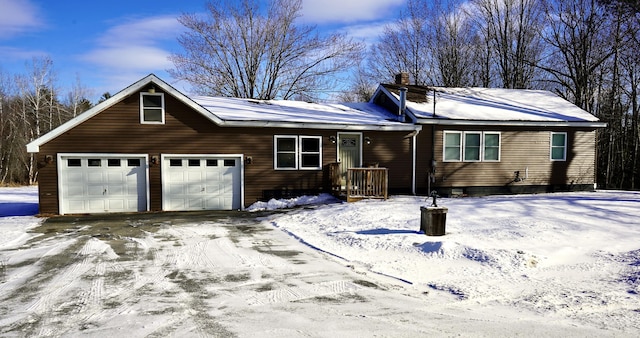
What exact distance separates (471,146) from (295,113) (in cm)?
722

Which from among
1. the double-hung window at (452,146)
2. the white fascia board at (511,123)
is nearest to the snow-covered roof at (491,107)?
the white fascia board at (511,123)

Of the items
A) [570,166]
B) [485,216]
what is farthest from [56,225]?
[570,166]

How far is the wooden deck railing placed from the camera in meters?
14.0

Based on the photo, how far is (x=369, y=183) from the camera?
14086 mm

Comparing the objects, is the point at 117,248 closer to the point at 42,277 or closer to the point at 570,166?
the point at 42,277

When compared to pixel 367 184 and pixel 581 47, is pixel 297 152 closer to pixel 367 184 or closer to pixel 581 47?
pixel 367 184

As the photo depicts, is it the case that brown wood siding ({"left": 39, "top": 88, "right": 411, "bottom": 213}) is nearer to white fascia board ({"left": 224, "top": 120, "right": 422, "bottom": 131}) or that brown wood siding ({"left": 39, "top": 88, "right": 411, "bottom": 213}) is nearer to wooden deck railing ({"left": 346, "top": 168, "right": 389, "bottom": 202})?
white fascia board ({"left": 224, "top": 120, "right": 422, "bottom": 131})

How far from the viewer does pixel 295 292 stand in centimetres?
533

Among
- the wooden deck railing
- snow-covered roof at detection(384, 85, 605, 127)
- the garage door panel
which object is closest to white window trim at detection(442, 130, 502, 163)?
snow-covered roof at detection(384, 85, 605, 127)

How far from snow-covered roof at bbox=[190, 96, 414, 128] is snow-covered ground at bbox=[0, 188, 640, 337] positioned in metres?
5.40

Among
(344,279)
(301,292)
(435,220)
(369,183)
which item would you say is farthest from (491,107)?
(301,292)

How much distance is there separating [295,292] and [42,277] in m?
3.85

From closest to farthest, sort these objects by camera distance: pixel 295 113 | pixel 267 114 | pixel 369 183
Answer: pixel 369 183 → pixel 267 114 → pixel 295 113

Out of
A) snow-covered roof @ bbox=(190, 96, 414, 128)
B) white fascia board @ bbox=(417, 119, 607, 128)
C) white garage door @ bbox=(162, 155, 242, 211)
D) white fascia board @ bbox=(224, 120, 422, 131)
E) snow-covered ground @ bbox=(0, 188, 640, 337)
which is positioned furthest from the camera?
white fascia board @ bbox=(417, 119, 607, 128)
